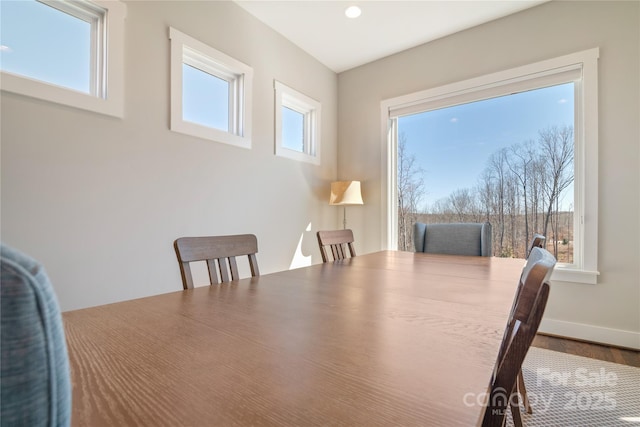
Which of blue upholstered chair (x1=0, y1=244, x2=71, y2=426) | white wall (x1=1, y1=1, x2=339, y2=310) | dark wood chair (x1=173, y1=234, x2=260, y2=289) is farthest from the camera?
white wall (x1=1, y1=1, x2=339, y2=310)

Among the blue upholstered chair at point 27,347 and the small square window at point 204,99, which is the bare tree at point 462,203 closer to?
the small square window at point 204,99

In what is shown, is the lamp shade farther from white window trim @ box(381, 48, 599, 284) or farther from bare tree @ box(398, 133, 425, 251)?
white window trim @ box(381, 48, 599, 284)

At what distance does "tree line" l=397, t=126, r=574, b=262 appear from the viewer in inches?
104

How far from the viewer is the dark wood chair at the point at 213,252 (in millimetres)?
1142

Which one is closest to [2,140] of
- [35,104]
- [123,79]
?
[35,104]

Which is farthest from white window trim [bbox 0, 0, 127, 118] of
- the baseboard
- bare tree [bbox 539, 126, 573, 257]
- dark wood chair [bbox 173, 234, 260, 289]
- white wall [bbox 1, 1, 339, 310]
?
the baseboard

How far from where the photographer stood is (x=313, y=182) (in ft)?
11.6

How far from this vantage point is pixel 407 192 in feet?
11.7

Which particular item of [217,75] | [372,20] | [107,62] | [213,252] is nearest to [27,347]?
[213,252]

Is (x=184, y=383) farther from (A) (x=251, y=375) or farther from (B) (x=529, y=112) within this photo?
(B) (x=529, y=112)

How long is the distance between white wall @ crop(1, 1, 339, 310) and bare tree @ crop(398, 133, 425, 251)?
140 cm

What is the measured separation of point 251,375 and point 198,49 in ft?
8.42

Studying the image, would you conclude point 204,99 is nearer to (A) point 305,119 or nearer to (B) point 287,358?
(A) point 305,119

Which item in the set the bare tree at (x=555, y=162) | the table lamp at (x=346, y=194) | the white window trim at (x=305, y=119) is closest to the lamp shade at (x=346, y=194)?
the table lamp at (x=346, y=194)
